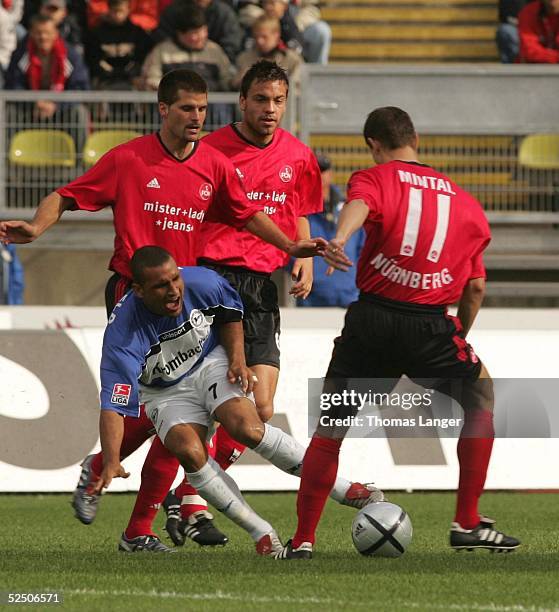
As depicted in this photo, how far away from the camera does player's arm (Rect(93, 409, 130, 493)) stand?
19.6 feet

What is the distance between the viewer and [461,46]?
56.5 feet

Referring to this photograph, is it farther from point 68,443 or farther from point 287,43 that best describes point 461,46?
point 68,443

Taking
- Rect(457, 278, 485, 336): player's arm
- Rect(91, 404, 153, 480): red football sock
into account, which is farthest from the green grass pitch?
Rect(457, 278, 485, 336): player's arm

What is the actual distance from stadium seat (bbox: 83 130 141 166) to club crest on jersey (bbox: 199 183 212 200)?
5.73m

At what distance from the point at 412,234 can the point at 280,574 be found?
5.45 feet

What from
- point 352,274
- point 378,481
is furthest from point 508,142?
point 378,481

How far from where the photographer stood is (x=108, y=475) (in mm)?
6000

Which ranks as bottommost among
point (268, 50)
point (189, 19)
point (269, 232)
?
point (269, 232)

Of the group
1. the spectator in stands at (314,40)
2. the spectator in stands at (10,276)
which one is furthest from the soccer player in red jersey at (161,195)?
the spectator in stands at (314,40)

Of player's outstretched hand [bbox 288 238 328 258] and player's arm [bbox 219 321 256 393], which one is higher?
player's outstretched hand [bbox 288 238 328 258]

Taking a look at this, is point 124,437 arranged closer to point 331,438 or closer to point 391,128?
point 331,438

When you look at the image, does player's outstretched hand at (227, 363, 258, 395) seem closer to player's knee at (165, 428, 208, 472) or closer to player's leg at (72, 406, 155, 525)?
player's knee at (165, 428, 208, 472)

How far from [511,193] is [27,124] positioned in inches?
175

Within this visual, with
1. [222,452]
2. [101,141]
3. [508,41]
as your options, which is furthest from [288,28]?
[222,452]
